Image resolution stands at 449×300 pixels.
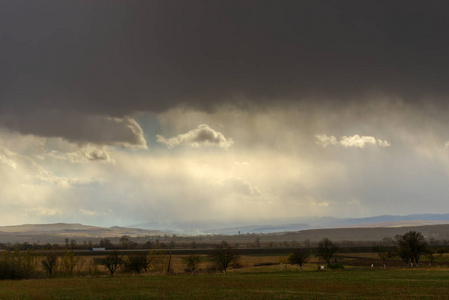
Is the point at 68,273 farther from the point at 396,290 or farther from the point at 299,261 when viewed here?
the point at 396,290

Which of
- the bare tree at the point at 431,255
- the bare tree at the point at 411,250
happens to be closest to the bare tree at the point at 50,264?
the bare tree at the point at 411,250

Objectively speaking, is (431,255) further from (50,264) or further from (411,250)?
(50,264)

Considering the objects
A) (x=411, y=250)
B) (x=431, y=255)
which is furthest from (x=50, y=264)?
(x=431, y=255)

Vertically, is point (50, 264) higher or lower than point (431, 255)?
higher

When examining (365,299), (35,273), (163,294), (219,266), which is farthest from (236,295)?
(35,273)

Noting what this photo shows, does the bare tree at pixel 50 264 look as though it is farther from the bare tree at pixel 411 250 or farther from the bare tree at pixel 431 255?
the bare tree at pixel 431 255

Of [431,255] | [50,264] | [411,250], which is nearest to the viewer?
[50,264]

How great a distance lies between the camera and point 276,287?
49438mm

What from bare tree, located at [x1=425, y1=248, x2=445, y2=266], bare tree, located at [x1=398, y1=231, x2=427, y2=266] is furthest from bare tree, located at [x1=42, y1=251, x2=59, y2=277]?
bare tree, located at [x1=425, y1=248, x2=445, y2=266]

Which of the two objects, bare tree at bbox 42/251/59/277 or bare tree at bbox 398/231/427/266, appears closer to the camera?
bare tree at bbox 42/251/59/277

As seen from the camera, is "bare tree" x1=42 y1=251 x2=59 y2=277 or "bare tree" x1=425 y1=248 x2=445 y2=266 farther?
"bare tree" x1=425 y1=248 x2=445 y2=266

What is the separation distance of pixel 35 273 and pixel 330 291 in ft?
239

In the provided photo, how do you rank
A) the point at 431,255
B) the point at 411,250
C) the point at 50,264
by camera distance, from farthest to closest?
the point at 411,250
the point at 431,255
the point at 50,264

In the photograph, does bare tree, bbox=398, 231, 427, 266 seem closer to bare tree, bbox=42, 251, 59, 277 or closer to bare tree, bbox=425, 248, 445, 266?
bare tree, bbox=425, 248, 445, 266
